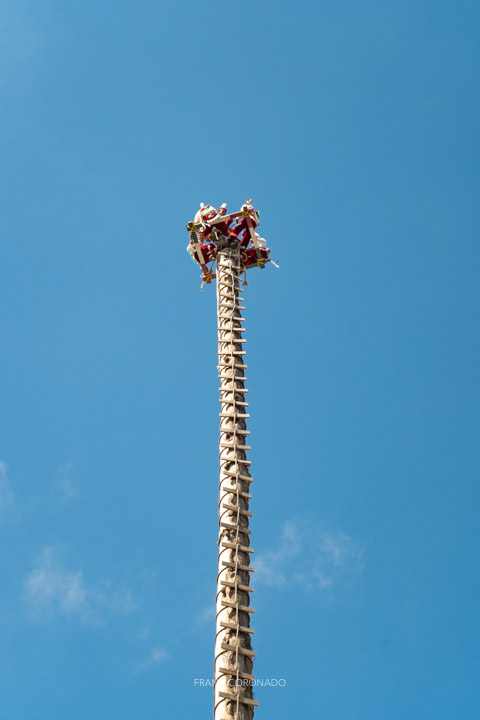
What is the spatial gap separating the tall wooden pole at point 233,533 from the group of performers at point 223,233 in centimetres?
230

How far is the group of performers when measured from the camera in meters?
19.2

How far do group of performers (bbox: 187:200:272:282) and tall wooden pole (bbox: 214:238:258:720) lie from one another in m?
2.30

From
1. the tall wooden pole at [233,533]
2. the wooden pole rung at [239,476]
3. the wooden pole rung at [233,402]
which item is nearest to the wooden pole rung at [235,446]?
the tall wooden pole at [233,533]

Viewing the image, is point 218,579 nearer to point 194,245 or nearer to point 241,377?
point 241,377

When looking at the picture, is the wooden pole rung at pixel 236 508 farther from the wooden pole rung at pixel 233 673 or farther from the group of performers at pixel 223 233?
the group of performers at pixel 223 233

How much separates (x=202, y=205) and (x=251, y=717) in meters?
13.1

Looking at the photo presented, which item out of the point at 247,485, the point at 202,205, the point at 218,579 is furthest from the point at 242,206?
the point at 218,579

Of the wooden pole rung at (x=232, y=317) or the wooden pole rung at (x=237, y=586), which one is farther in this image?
the wooden pole rung at (x=232, y=317)

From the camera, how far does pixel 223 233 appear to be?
62.9 feet

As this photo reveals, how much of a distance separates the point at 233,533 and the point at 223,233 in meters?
9.30

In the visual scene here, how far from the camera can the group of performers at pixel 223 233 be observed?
19156 mm

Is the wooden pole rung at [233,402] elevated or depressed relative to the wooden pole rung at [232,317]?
depressed

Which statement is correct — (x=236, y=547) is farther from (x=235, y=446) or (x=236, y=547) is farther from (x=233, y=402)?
(x=233, y=402)

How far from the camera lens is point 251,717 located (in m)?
10.1
